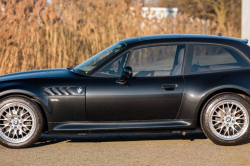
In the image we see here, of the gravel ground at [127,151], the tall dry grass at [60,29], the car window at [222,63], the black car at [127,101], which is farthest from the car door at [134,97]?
the tall dry grass at [60,29]

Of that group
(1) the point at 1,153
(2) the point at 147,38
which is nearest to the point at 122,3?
(2) the point at 147,38

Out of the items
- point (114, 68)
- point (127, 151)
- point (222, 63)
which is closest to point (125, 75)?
point (114, 68)

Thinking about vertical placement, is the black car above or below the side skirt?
above

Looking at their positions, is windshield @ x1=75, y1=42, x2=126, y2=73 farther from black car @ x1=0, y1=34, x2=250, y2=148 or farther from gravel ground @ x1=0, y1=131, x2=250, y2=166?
gravel ground @ x1=0, y1=131, x2=250, y2=166

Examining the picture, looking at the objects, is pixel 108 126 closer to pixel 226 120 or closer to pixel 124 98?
pixel 124 98

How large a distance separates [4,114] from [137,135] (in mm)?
2057

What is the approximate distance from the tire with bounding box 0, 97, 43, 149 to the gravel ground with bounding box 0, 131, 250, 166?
0.13 meters

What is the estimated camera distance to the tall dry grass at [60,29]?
11.5m

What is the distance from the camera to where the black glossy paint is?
5836mm

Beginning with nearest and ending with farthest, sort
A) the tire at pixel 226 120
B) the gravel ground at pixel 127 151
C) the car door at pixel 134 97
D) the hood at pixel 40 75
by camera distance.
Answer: the gravel ground at pixel 127 151 → the car door at pixel 134 97 → the tire at pixel 226 120 → the hood at pixel 40 75

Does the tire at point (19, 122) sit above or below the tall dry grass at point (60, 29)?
below

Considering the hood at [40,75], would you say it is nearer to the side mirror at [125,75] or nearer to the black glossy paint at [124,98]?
the black glossy paint at [124,98]

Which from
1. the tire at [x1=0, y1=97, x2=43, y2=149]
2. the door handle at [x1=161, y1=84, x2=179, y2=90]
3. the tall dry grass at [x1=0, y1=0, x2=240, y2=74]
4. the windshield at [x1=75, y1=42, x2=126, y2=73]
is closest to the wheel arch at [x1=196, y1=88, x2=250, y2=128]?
the door handle at [x1=161, y1=84, x2=179, y2=90]

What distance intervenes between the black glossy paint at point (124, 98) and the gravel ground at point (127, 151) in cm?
29
